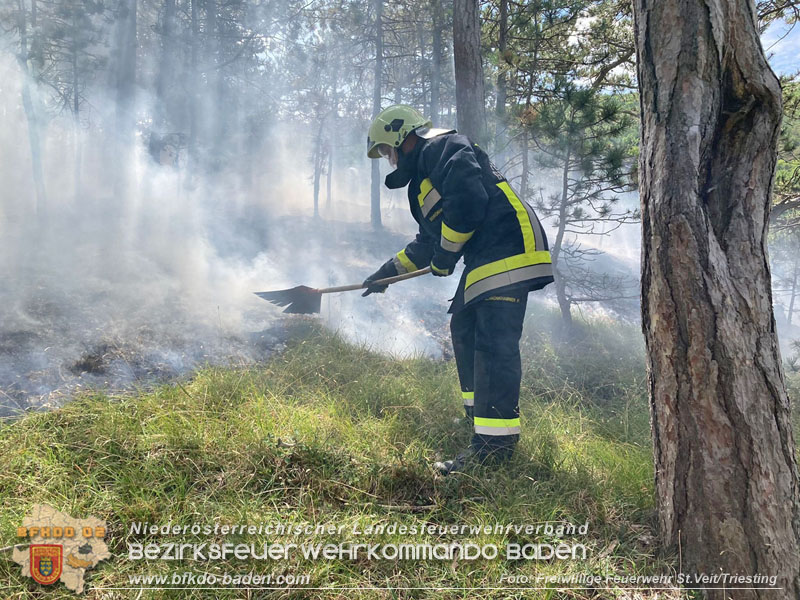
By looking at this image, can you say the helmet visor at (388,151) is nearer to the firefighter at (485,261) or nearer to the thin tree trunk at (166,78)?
the firefighter at (485,261)

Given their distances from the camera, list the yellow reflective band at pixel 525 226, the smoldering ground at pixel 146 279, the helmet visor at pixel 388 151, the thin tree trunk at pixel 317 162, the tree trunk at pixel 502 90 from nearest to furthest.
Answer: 1. the yellow reflective band at pixel 525 226
2. the helmet visor at pixel 388 151
3. the smoldering ground at pixel 146 279
4. the tree trunk at pixel 502 90
5. the thin tree trunk at pixel 317 162

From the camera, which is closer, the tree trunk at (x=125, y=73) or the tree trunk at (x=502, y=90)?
the tree trunk at (x=502, y=90)

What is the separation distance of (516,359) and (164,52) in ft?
58.4

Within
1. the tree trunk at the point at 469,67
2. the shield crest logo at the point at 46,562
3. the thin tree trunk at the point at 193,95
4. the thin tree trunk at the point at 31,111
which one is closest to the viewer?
the shield crest logo at the point at 46,562

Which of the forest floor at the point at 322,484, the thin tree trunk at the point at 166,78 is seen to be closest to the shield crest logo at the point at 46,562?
the forest floor at the point at 322,484

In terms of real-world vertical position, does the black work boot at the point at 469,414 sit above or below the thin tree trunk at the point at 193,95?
below

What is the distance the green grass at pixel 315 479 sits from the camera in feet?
6.10

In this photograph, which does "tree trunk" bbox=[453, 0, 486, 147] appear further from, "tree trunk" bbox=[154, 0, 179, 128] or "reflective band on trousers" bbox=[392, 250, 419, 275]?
"tree trunk" bbox=[154, 0, 179, 128]

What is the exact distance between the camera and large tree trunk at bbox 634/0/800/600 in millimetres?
1830

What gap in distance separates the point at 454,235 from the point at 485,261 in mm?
269

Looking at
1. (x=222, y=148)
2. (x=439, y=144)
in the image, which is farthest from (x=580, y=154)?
(x=222, y=148)

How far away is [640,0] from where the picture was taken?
7.04ft

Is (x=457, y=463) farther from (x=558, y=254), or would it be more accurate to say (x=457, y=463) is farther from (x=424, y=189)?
(x=558, y=254)

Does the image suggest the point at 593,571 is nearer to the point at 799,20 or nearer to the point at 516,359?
the point at 516,359
